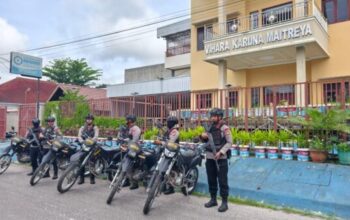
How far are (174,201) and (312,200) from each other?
240 cm

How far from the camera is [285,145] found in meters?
8.02

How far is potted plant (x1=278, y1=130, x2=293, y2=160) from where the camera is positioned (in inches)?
308

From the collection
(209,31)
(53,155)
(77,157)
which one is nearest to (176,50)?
(209,31)

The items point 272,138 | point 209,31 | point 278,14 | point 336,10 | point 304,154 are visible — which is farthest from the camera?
point 209,31

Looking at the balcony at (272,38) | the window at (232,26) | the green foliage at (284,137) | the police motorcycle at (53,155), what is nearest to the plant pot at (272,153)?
the green foliage at (284,137)

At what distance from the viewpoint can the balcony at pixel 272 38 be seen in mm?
11938

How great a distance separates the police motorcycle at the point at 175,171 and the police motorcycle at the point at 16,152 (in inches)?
188

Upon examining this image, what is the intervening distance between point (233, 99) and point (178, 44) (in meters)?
17.4

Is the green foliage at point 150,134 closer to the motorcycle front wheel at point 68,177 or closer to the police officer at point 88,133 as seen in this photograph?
the police officer at point 88,133

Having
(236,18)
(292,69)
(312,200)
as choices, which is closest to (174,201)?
(312,200)

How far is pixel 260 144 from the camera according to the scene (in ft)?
27.5

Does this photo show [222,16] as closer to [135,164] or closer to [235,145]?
[235,145]

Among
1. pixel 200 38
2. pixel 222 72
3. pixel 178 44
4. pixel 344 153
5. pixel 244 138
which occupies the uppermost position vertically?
pixel 178 44

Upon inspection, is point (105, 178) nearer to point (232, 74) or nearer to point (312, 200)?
point (312, 200)
